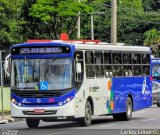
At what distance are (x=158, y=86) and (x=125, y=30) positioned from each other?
45884 millimetres

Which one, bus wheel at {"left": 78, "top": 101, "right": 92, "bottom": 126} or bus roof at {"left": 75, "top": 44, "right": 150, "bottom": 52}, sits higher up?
bus roof at {"left": 75, "top": 44, "right": 150, "bottom": 52}

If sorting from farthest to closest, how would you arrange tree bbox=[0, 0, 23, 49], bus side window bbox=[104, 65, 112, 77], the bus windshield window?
the bus windshield window, tree bbox=[0, 0, 23, 49], bus side window bbox=[104, 65, 112, 77]

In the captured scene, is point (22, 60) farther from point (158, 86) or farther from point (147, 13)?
point (147, 13)

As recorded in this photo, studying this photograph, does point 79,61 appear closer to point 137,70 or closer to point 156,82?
point 137,70

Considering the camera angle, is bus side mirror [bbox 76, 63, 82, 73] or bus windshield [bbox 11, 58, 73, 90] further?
bus side mirror [bbox 76, 63, 82, 73]

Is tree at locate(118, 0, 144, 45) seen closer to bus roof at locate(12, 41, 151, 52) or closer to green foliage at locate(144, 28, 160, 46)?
green foliage at locate(144, 28, 160, 46)

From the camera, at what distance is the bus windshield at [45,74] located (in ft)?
72.3

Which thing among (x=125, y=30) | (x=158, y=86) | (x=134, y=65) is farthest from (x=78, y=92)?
(x=125, y=30)

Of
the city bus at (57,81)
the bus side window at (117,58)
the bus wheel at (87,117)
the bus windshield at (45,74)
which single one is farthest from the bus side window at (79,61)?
the bus side window at (117,58)

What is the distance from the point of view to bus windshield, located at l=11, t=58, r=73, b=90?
72.3 feet

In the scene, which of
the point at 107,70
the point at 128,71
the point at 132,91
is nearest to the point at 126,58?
the point at 128,71

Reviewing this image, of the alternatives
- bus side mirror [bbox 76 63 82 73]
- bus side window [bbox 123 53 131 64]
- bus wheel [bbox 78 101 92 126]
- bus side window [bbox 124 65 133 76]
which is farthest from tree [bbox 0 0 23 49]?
bus side mirror [bbox 76 63 82 73]

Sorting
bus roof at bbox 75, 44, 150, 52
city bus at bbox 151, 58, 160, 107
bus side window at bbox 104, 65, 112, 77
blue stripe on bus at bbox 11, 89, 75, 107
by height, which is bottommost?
city bus at bbox 151, 58, 160, 107

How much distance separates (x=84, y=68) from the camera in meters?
23.2
